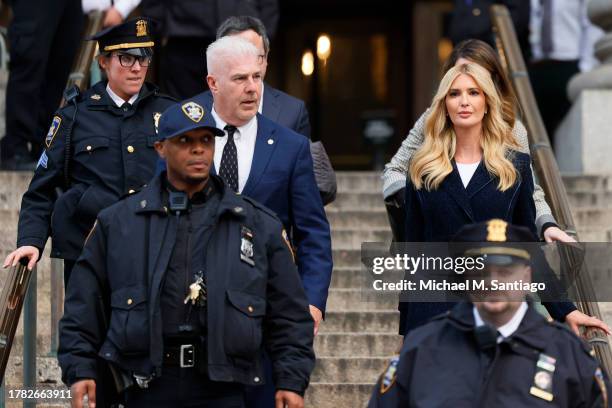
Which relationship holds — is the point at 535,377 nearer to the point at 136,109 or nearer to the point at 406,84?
the point at 136,109

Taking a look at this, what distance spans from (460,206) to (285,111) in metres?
1.41

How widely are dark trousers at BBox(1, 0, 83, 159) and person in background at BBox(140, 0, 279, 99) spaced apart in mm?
738

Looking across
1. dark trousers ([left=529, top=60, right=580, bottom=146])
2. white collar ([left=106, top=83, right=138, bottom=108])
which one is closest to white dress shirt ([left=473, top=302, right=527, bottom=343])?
white collar ([left=106, top=83, right=138, bottom=108])

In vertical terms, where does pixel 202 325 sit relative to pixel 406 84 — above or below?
below

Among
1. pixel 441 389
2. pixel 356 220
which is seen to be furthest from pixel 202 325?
pixel 356 220

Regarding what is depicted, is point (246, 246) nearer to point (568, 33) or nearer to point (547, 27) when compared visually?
point (547, 27)

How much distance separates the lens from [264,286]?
6.21 metres

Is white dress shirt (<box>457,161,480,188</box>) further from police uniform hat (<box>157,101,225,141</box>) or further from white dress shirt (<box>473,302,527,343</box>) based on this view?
white dress shirt (<box>473,302,527,343</box>)

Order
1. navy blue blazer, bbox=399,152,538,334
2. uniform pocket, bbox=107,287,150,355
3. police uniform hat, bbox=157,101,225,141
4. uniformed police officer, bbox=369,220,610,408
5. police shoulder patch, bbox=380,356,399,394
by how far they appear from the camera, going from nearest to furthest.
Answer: uniformed police officer, bbox=369,220,610,408 < police shoulder patch, bbox=380,356,399,394 < uniform pocket, bbox=107,287,150,355 < police uniform hat, bbox=157,101,225,141 < navy blue blazer, bbox=399,152,538,334

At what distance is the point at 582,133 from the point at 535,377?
751cm

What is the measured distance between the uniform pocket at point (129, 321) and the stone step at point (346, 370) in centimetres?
340

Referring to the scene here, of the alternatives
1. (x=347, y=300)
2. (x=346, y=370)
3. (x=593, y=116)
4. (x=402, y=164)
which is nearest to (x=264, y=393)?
(x=402, y=164)

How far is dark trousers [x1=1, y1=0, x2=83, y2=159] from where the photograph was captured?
37.4 feet

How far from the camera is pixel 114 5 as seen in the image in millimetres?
11422
